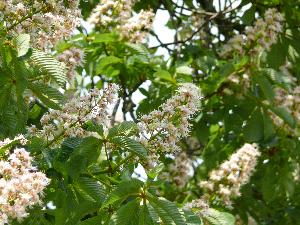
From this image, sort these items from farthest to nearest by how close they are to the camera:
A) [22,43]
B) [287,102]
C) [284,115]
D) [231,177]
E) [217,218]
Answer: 1. [287,102]
2. [284,115]
3. [231,177]
4. [217,218]
5. [22,43]

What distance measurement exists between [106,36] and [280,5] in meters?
1.32

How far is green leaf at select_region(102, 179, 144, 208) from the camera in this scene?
179cm

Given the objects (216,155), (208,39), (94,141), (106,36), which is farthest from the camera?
(208,39)

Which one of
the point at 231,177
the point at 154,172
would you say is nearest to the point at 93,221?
the point at 154,172

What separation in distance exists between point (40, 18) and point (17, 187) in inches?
24.7

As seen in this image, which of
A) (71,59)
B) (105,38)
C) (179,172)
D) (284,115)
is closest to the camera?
(71,59)

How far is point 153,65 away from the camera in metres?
3.45

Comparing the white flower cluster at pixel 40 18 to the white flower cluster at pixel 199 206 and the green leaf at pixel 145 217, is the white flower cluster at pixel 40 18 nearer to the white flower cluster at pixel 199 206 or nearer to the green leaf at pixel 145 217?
the green leaf at pixel 145 217

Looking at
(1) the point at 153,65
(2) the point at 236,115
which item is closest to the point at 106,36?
(1) the point at 153,65

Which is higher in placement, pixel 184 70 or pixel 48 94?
pixel 184 70

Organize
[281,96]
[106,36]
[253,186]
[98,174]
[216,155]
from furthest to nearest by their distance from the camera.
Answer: [253,186] → [216,155] → [281,96] → [106,36] → [98,174]

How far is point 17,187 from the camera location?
1.49 m

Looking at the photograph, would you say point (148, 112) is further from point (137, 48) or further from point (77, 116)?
point (77, 116)

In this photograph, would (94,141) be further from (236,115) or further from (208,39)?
(208,39)
